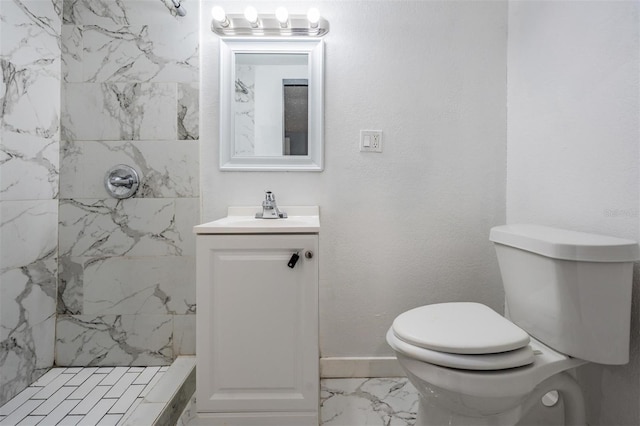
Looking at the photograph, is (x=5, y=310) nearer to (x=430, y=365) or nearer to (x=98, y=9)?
(x=98, y=9)

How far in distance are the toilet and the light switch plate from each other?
77cm

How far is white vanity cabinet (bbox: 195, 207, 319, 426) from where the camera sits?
106 cm

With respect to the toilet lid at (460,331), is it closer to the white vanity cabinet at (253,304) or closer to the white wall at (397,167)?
the white vanity cabinet at (253,304)

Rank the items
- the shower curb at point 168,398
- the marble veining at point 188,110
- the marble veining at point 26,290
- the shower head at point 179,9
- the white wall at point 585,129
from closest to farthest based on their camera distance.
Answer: the white wall at point 585,129
the shower curb at point 168,398
the marble veining at point 26,290
the shower head at point 179,9
the marble veining at point 188,110

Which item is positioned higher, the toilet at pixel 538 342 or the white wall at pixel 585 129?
the white wall at pixel 585 129

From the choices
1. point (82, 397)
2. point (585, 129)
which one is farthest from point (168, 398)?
point (585, 129)

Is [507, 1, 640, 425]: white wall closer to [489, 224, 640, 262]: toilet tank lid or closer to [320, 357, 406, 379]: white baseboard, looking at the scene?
[489, 224, 640, 262]: toilet tank lid

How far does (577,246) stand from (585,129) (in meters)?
0.49

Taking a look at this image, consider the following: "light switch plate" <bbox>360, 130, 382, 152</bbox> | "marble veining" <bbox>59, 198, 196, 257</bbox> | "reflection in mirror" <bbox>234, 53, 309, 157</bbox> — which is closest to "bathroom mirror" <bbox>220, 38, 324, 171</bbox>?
"reflection in mirror" <bbox>234, 53, 309, 157</bbox>

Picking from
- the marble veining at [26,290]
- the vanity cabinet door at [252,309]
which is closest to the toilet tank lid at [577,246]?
the vanity cabinet door at [252,309]

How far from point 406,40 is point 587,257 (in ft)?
3.97

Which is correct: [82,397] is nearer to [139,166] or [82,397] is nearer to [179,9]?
[139,166]

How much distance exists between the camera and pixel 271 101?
1498 mm

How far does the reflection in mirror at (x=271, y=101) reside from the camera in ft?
→ 4.91
